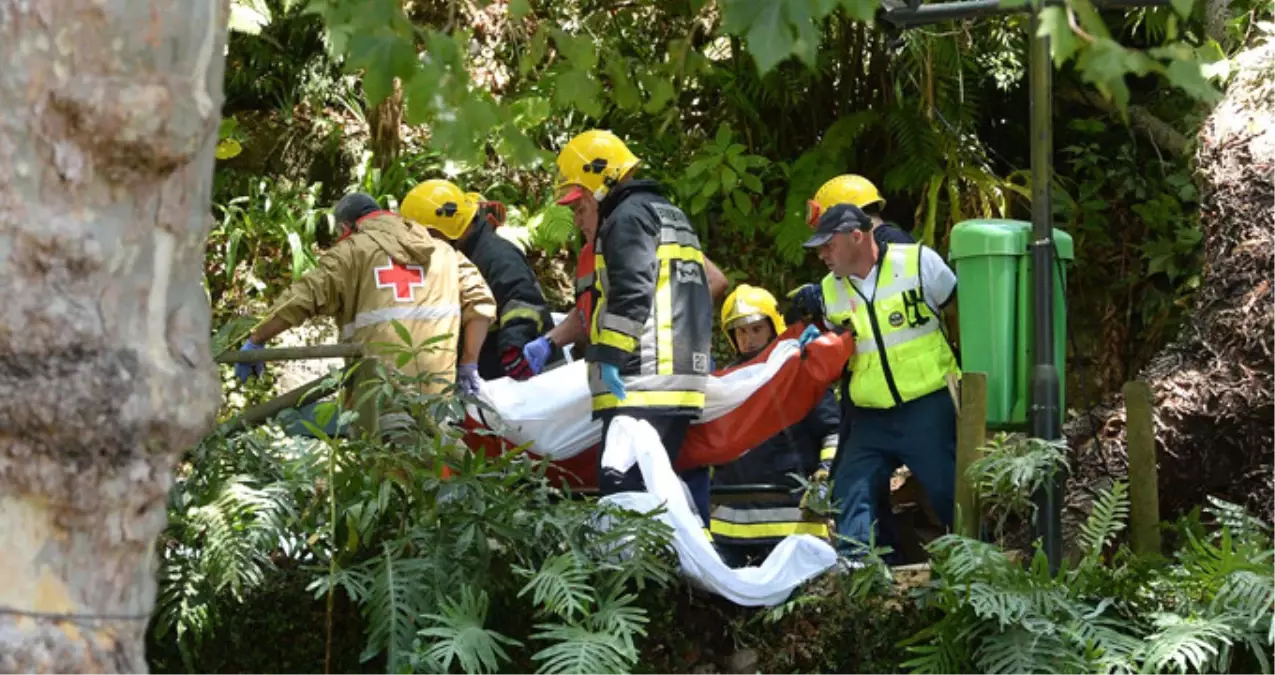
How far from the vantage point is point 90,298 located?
3.08 meters

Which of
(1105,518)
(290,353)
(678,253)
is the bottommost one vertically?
(1105,518)

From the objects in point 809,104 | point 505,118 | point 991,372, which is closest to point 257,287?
point 809,104

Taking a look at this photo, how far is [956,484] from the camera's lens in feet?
23.1

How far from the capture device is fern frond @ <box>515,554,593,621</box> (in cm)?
618

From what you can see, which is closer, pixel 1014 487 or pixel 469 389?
pixel 1014 487

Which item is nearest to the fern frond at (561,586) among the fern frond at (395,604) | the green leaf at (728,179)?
the fern frond at (395,604)

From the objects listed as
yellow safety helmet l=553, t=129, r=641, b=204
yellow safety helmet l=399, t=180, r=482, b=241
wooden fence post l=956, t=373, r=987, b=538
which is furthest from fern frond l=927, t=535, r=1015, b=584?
yellow safety helmet l=399, t=180, r=482, b=241

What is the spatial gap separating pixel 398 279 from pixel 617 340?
1.66 metres

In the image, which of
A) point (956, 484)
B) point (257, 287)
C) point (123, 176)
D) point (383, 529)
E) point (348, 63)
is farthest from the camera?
point (257, 287)

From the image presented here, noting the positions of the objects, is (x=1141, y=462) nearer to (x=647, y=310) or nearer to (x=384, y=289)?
(x=647, y=310)

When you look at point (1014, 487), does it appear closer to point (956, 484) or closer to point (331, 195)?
point (956, 484)

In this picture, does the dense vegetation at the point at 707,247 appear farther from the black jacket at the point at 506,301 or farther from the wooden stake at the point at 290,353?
the black jacket at the point at 506,301

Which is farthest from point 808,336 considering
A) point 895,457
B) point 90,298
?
point 90,298

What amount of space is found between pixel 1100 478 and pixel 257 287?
6.58 m
